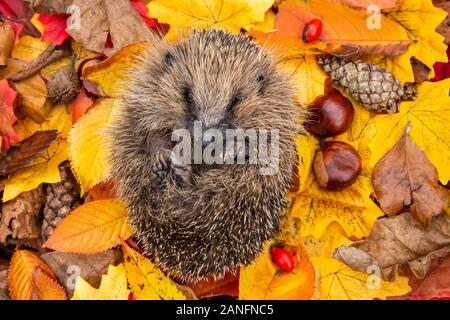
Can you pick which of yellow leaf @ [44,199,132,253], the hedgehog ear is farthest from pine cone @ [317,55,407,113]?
yellow leaf @ [44,199,132,253]

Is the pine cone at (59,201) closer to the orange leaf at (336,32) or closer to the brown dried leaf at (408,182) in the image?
the orange leaf at (336,32)

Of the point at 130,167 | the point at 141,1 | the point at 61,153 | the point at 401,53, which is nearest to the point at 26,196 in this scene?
the point at 61,153

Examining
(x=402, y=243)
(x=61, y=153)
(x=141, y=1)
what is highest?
(x=141, y=1)

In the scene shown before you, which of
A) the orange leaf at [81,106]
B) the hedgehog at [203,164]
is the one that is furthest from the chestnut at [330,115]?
the orange leaf at [81,106]

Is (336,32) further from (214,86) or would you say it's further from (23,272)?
(23,272)

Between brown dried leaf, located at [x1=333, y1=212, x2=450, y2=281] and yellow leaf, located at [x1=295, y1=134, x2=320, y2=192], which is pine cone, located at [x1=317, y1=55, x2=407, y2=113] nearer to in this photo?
yellow leaf, located at [x1=295, y1=134, x2=320, y2=192]

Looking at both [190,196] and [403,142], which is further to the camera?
[403,142]

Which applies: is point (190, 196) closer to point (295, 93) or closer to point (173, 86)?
point (173, 86)
